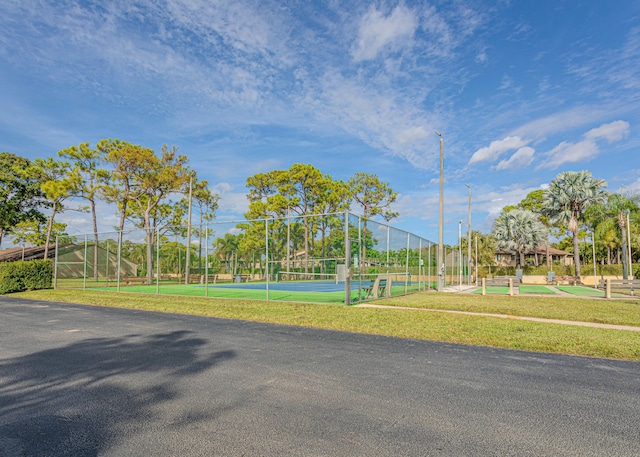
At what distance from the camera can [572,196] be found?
126ft

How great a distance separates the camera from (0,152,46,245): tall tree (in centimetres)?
3638

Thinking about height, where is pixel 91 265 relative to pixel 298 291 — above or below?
above

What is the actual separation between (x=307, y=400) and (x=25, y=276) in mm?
22790

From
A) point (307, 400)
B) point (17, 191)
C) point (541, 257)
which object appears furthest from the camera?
point (541, 257)

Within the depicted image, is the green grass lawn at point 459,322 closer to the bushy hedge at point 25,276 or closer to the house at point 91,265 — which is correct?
the bushy hedge at point 25,276

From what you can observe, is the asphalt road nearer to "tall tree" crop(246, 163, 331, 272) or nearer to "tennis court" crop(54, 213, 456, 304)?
"tennis court" crop(54, 213, 456, 304)

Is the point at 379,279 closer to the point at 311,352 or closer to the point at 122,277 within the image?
the point at 311,352

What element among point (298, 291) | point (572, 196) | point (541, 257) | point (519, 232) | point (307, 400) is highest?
point (572, 196)

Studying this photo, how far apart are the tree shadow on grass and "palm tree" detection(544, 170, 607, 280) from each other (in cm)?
3993

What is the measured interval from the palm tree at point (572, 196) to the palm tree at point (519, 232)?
6783 mm

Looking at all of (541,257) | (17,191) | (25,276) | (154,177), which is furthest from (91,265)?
(541,257)

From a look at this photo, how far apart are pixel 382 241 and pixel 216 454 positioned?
44.7ft

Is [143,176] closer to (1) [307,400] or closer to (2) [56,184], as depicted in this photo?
(2) [56,184]

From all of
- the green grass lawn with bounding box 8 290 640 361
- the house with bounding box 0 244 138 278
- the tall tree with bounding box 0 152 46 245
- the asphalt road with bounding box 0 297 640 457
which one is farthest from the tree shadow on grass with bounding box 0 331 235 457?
the tall tree with bounding box 0 152 46 245
